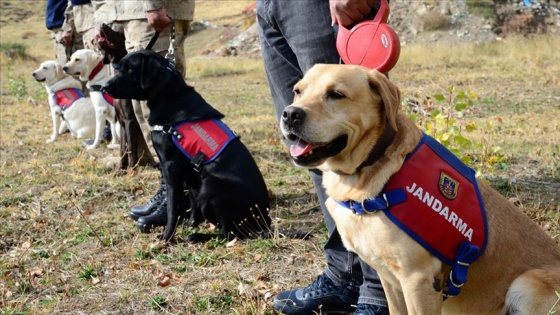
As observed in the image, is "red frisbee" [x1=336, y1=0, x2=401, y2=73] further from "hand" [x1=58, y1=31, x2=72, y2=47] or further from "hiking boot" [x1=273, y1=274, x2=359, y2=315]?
"hand" [x1=58, y1=31, x2=72, y2=47]

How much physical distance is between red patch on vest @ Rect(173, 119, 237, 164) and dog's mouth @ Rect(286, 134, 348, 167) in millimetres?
2067

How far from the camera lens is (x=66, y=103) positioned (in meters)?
9.01

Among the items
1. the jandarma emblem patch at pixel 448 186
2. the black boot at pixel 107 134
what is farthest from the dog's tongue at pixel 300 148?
the black boot at pixel 107 134

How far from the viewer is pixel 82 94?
9445 mm

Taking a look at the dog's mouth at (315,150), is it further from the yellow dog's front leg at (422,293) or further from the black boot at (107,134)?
the black boot at (107,134)

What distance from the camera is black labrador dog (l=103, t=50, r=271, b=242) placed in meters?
4.45

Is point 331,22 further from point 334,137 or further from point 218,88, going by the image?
point 218,88

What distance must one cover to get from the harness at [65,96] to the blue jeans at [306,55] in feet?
21.0

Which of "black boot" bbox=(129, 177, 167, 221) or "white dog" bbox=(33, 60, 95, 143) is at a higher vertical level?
"black boot" bbox=(129, 177, 167, 221)

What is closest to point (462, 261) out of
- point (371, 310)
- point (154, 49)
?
point (371, 310)

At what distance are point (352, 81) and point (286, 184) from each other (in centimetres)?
321

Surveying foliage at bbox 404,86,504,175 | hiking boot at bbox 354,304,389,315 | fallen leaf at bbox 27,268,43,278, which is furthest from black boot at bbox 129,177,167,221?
hiking boot at bbox 354,304,389,315

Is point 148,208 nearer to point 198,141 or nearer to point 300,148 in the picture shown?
point 198,141

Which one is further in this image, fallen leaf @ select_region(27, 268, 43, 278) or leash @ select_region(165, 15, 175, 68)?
leash @ select_region(165, 15, 175, 68)
